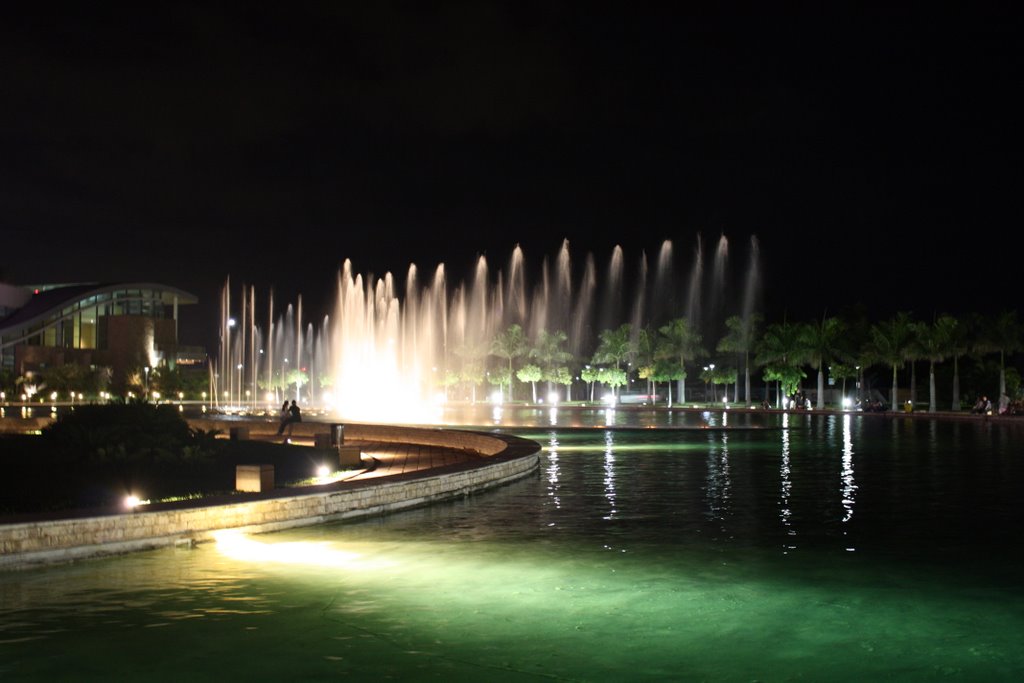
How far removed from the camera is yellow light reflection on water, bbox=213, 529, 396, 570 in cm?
1088

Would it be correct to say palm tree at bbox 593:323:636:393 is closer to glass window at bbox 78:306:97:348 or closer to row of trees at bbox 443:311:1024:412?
row of trees at bbox 443:311:1024:412

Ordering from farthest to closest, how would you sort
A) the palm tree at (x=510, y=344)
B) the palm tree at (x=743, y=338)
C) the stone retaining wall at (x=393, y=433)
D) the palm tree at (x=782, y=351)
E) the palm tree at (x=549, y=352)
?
the palm tree at (x=549, y=352)
the palm tree at (x=510, y=344)
the palm tree at (x=743, y=338)
the palm tree at (x=782, y=351)
the stone retaining wall at (x=393, y=433)

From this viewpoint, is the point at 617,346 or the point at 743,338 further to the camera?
the point at 617,346

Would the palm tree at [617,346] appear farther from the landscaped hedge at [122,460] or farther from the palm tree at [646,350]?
the landscaped hedge at [122,460]

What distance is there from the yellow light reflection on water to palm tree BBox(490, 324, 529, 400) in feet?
274

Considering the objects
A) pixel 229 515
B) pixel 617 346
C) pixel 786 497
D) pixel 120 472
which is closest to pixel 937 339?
pixel 617 346

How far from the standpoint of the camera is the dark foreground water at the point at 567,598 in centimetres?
713

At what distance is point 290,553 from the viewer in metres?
11.5

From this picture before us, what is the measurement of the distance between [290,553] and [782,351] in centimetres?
6499

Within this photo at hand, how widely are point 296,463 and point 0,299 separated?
354 ft

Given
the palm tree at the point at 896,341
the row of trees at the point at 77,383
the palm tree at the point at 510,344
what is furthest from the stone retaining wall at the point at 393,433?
the palm tree at the point at 510,344

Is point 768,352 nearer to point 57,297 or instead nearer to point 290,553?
point 290,553

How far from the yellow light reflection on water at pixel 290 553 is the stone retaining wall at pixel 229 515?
21cm

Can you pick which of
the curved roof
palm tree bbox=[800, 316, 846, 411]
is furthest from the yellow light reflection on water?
the curved roof
